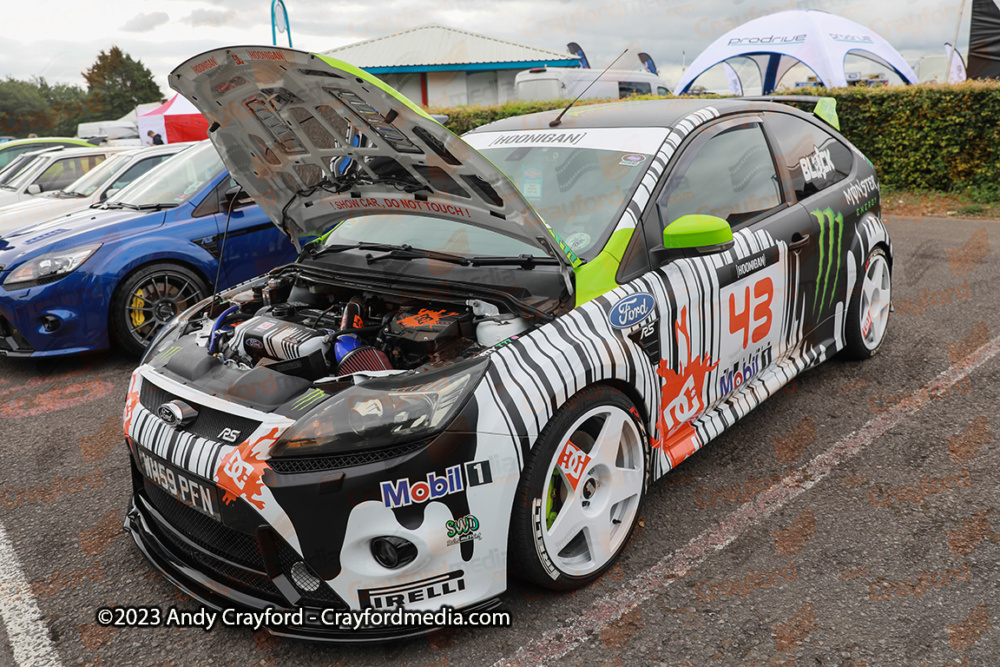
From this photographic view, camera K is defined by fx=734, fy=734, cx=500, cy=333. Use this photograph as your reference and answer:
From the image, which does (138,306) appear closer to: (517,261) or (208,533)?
(208,533)

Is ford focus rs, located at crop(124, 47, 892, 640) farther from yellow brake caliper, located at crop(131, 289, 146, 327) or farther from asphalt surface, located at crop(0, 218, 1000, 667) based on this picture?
yellow brake caliper, located at crop(131, 289, 146, 327)

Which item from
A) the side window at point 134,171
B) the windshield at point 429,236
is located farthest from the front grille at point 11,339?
the windshield at point 429,236

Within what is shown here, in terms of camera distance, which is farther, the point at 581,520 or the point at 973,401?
the point at 973,401

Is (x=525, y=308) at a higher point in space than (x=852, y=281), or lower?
Answer: higher

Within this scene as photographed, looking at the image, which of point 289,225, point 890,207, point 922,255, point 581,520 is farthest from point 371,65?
point 581,520

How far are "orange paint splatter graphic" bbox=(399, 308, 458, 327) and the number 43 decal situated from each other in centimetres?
125

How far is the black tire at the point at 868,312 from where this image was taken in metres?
4.16

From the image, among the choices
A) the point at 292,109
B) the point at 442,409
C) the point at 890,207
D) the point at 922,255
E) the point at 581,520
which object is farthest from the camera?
the point at 890,207

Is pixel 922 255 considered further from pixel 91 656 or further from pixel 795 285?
pixel 91 656

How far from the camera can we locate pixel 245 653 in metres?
2.36

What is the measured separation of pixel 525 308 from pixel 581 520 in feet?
2.50

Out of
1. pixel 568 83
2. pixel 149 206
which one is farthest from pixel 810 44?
pixel 149 206

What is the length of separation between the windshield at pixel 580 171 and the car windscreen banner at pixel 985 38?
13184mm

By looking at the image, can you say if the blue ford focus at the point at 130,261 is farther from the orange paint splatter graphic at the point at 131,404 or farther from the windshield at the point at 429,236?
the orange paint splatter graphic at the point at 131,404
